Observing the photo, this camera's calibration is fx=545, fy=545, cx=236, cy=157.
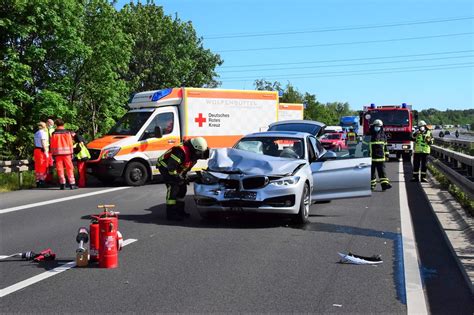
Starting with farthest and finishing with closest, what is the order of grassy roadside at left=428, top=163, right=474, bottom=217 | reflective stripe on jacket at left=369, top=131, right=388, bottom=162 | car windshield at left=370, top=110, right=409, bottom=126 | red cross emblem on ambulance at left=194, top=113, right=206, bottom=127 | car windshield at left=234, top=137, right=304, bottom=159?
1. car windshield at left=370, top=110, right=409, bottom=126
2. red cross emblem on ambulance at left=194, top=113, right=206, bottom=127
3. reflective stripe on jacket at left=369, top=131, right=388, bottom=162
4. grassy roadside at left=428, top=163, right=474, bottom=217
5. car windshield at left=234, top=137, right=304, bottom=159

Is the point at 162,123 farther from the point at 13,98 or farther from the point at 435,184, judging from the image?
the point at 435,184

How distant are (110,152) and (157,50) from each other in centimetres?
2381

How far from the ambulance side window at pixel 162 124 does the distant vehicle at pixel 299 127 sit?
11.2 feet

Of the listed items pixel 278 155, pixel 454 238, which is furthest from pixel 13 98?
pixel 454 238

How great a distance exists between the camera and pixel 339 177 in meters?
9.95

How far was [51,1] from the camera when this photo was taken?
61.9 feet

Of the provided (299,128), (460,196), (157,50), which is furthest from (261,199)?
(157,50)

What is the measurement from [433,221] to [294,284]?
4.71 meters

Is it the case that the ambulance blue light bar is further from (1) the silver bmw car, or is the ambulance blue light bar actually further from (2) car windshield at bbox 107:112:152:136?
(1) the silver bmw car

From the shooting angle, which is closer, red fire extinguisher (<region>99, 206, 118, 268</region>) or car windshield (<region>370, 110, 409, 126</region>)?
red fire extinguisher (<region>99, 206, 118, 268</region>)

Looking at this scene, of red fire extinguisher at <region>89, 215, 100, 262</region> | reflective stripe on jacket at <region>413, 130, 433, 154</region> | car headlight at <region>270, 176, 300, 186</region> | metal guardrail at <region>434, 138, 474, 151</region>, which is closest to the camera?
red fire extinguisher at <region>89, 215, 100, 262</region>

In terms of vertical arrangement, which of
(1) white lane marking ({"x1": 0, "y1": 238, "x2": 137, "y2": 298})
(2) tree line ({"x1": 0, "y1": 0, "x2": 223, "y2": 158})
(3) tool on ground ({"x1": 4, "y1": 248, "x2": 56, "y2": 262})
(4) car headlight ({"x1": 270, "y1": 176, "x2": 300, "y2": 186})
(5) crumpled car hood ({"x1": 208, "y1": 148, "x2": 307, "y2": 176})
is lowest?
(1) white lane marking ({"x1": 0, "y1": 238, "x2": 137, "y2": 298})

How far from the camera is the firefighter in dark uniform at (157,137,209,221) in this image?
9.23m

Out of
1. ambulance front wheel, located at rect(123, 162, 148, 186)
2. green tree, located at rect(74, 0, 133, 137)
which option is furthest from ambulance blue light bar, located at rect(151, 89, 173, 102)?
green tree, located at rect(74, 0, 133, 137)
